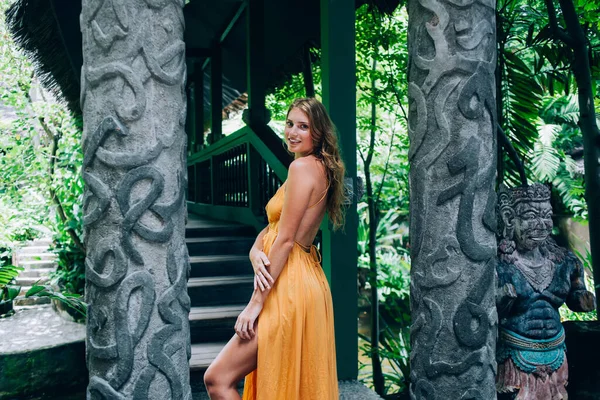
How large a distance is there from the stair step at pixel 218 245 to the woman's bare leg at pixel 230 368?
3.01 meters

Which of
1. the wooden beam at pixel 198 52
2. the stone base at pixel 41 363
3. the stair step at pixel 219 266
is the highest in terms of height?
the wooden beam at pixel 198 52

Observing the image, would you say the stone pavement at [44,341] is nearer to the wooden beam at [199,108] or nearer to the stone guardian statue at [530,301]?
the stone guardian statue at [530,301]

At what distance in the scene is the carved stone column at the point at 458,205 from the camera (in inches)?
106

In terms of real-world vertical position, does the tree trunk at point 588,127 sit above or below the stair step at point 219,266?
above

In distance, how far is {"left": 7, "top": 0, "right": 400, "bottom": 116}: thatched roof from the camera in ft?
18.3

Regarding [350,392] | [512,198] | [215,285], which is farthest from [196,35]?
[512,198]

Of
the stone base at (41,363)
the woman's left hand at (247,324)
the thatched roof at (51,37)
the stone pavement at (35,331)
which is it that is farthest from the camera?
the thatched roof at (51,37)

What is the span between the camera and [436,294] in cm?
272

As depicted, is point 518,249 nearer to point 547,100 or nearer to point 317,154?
point 317,154

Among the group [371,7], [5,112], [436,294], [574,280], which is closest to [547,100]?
[371,7]

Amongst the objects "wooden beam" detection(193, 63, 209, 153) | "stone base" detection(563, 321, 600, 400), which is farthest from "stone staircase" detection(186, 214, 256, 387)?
"wooden beam" detection(193, 63, 209, 153)

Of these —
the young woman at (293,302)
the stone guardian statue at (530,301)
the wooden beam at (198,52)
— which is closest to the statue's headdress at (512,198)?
the stone guardian statue at (530,301)

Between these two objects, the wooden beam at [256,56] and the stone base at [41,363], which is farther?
the wooden beam at [256,56]

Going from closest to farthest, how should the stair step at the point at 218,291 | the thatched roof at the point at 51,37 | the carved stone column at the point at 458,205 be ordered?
the carved stone column at the point at 458,205 < the stair step at the point at 218,291 < the thatched roof at the point at 51,37
